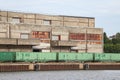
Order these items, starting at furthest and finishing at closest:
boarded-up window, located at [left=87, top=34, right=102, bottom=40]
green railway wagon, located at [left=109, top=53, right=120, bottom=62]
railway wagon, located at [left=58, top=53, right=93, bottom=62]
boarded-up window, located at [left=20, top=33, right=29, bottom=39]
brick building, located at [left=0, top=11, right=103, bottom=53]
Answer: boarded-up window, located at [left=87, top=34, right=102, bottom=40] → green railway wagon, located at [left=109, top=53, right=120, bottom=62] → boarded-up window, located at [left=20, top=33, right=29, bottom=39] → brick building, located at [left=0, top=11, right=103, bottom=53] → railway wagon, located at [left=58, top=53, right=93, bottom=62]

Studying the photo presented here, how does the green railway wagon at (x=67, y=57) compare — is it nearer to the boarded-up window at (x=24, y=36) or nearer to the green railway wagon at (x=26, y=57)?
the green railway wagon at (x=26, y=57)

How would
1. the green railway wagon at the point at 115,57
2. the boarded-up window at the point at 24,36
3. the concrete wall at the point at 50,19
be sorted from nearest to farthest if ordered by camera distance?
the boarded-up window at the point at 24,36 < the green railway wagon at the point at 115,57 < the concrete wall at the point at 50,19

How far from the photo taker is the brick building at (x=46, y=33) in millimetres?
102938

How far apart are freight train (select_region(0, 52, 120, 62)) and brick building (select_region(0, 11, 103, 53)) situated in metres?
7.13

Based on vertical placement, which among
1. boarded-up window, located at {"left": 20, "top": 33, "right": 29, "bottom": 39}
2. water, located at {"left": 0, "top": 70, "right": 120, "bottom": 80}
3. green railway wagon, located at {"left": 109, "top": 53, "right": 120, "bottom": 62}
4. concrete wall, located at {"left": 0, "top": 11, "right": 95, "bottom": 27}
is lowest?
water, located at {"left": 0, "top": 70, "right": 120, "bottom": 80}

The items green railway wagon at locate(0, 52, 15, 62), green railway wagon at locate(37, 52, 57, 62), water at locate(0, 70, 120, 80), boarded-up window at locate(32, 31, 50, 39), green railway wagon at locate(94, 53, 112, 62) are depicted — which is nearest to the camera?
water at locate(0, 70, 120, 80)

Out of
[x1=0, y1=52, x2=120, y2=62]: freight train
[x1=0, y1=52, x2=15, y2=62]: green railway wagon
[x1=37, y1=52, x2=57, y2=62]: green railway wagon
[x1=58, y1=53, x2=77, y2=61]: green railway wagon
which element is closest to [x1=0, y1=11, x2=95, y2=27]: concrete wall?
[x1=0, y1=52, x2=120, y2=62]: freight train

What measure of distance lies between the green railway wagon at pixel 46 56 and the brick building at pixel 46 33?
703cm

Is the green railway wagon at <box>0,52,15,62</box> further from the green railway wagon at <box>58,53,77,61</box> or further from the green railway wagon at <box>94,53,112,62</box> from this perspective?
the green railway wagon at <box>94,53,112,62</box>

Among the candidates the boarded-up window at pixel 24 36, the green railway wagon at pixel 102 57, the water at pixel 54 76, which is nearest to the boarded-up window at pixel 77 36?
the green railway wagon at pixel 102 57

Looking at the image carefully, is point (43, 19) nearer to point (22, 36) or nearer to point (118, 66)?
point (22, 36)

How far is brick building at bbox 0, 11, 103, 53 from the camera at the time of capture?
102938 millimetres

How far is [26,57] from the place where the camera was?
95.4 metres

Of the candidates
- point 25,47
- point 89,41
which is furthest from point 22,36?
point 89,41
